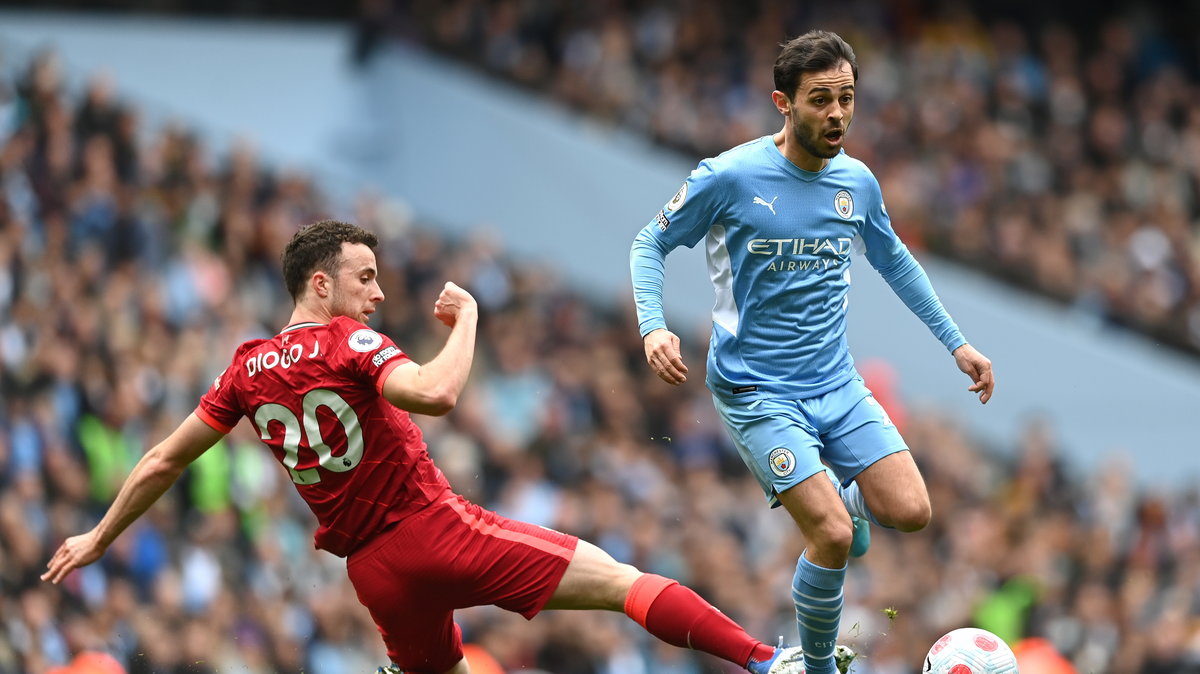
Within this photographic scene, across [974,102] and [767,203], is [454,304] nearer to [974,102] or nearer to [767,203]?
[767,203]

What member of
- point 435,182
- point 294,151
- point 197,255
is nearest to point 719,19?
point 435,182

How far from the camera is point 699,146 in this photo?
20.0 meters

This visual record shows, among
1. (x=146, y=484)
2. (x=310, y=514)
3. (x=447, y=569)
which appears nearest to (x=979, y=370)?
(x=447, y=569)

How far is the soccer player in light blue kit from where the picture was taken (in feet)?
22.2

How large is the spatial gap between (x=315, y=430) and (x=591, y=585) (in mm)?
1311

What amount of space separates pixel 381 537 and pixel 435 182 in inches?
609

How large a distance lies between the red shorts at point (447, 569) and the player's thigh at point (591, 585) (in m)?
0.04

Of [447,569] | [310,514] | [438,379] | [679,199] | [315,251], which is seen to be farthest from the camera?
[310,514]

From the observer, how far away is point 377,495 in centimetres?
673

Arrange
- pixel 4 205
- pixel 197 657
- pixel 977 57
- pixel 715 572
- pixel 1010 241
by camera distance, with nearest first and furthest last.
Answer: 1. pixel 197 657
2. pixel 715 572
3. pixel 4 205
4. pixel 1010 241
5. pixel 977 57

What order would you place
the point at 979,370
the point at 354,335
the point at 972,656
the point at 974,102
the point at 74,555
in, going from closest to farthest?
the point at 354,335
the point at 74,555
the point at 979,370
the point at 972,656
the point at 974,102

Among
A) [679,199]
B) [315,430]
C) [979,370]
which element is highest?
[679,199]

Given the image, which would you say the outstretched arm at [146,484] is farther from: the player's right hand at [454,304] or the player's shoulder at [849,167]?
the player's shoulder at [849,167]

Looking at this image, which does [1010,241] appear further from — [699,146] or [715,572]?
[715,572]
